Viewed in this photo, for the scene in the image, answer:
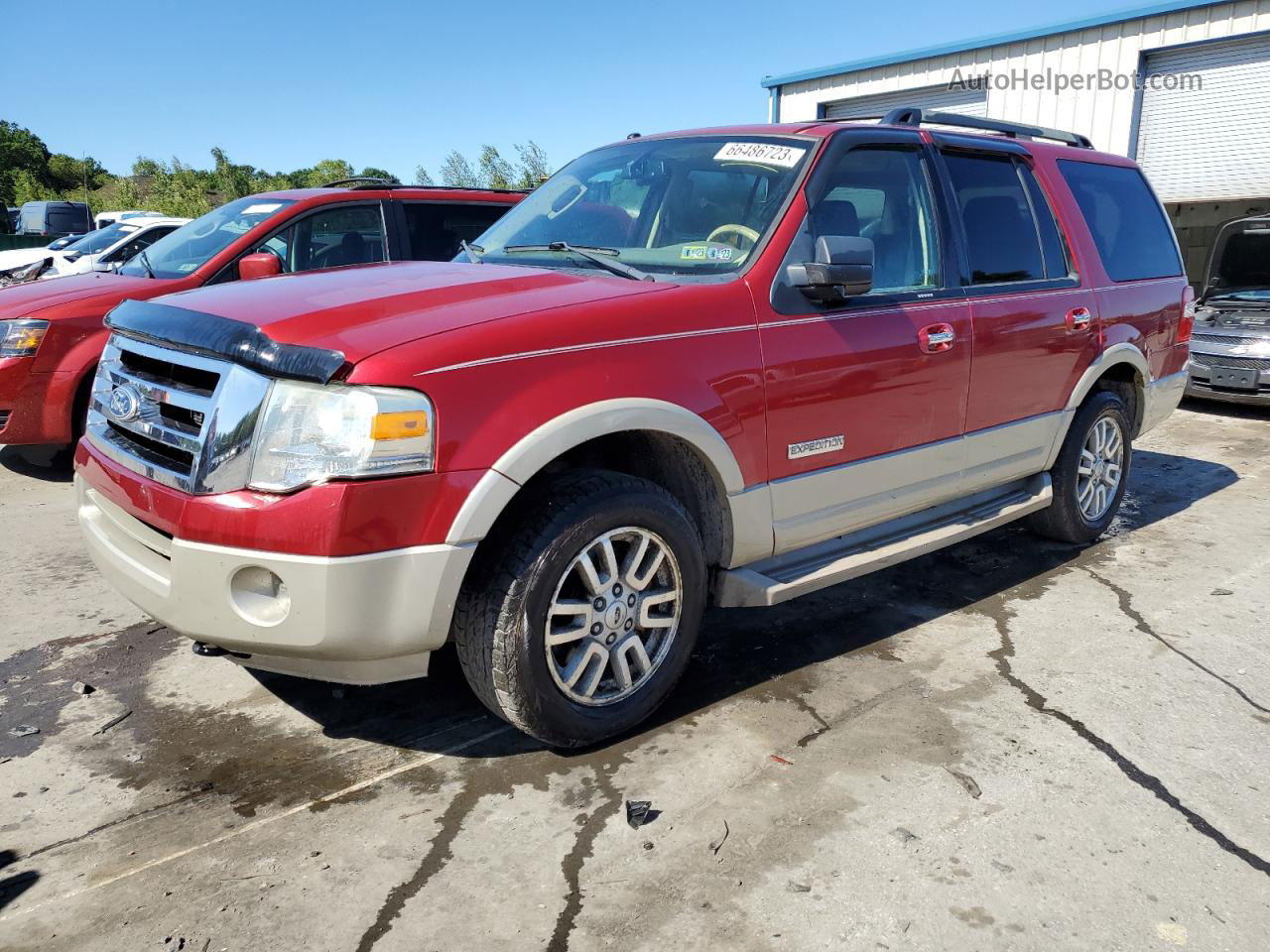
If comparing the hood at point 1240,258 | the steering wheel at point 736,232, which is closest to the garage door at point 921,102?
the hood at point 1240,258

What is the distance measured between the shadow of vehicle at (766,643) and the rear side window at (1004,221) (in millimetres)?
1442

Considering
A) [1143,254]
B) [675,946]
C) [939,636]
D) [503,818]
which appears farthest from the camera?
[1143,254]

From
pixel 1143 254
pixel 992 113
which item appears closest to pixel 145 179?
pixel 992 113

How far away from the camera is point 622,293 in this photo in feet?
10.1

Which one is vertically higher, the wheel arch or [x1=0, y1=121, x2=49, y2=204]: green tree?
[x1=0, y1=121, x2=49, y2=204]: green tree

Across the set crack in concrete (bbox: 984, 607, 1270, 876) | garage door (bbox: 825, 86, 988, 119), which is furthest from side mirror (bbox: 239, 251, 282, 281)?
garage door (bbox: 825, 86, 988, 119)

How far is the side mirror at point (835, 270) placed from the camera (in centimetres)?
329

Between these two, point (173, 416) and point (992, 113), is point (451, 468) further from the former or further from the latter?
point (992, 113)

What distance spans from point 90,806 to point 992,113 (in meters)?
15.9

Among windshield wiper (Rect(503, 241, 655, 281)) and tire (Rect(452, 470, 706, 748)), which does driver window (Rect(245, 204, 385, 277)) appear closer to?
windshield wiper (Rect(503, 241, 655, 281))

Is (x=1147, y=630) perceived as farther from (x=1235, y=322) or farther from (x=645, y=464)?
(x=1235, y=322)

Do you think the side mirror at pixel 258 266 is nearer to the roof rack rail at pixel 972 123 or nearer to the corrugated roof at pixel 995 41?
the roof rack rail at pixel 972 123

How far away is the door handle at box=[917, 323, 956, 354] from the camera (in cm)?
379

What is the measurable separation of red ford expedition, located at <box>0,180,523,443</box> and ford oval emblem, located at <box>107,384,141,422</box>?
2.03 metres
